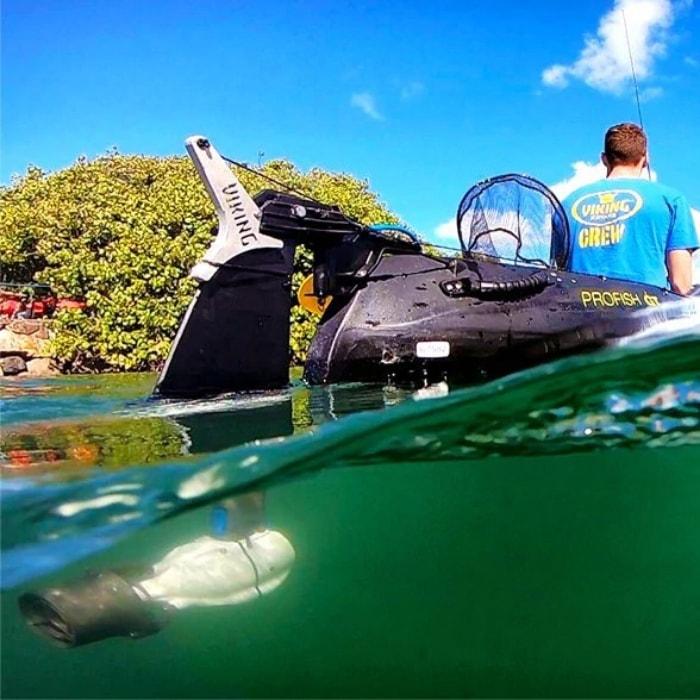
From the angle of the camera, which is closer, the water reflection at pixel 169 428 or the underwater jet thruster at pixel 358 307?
the water reflection at pixel 169 428

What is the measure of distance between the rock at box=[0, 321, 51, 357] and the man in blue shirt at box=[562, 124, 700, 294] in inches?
355

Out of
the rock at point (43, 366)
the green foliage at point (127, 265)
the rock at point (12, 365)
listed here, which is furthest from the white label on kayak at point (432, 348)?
the rock at point (43, 366)

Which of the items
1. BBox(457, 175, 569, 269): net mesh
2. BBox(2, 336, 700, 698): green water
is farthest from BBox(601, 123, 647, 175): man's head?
BBox(2, 336, 700, 698): green water

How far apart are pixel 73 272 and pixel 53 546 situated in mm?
10885

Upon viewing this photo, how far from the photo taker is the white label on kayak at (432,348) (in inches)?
132

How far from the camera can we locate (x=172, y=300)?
37.8ft

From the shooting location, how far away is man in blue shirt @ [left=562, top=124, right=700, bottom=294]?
13.4 ft

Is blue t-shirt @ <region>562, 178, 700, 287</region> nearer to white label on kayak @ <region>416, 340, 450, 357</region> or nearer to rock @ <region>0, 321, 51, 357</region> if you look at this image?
white label on kayak @ <region>416, 340, 450, 357</region>

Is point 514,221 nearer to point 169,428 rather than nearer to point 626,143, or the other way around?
point 626,143

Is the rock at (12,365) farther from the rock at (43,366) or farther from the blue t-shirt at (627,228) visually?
the blue t-shirt at (627,228)

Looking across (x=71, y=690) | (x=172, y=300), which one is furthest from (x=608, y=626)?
(x=172, y=300)

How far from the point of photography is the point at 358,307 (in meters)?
3.43

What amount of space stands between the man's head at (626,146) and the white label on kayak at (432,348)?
167 cm

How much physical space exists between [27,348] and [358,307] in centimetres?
942
